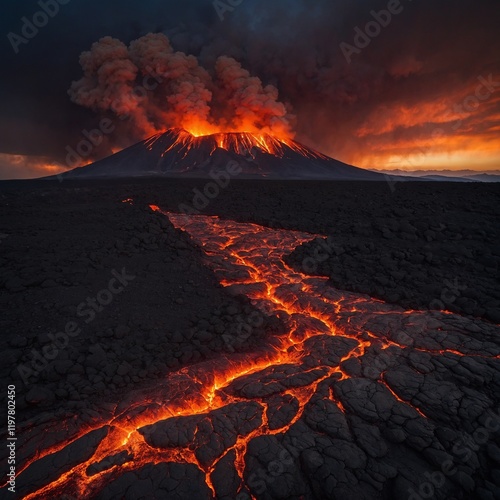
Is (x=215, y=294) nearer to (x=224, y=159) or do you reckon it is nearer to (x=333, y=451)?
(x=333, y=451)

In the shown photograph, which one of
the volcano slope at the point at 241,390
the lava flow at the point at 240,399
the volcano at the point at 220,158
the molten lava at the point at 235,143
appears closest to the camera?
the volcano slope at the point at 241,390

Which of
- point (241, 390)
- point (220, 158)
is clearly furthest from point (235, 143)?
point (241, 390)

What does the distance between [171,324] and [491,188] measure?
2281cm

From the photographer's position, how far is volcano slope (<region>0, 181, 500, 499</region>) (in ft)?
11.5

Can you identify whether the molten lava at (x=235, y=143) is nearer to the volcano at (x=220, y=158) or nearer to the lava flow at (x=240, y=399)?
the volcano at (x=220, y=158)

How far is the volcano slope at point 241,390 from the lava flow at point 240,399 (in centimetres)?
2

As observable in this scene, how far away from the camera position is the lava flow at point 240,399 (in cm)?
362

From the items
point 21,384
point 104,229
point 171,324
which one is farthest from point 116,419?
point 104,229

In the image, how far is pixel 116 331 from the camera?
5883 mm

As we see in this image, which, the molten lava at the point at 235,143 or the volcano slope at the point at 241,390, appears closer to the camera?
the volcano slope at the point at 241,390

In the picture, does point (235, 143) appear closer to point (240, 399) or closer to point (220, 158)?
point (220, 158)

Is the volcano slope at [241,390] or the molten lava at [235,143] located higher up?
the molten lava at [235,143]

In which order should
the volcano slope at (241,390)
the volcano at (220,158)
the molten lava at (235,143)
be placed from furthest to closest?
the molten lava at (235,143) → the volcano at (220,158) → the volcano slope at (241,390)

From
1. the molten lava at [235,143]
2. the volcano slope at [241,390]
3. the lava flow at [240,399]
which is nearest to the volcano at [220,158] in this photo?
the molten lava at [235,143]
